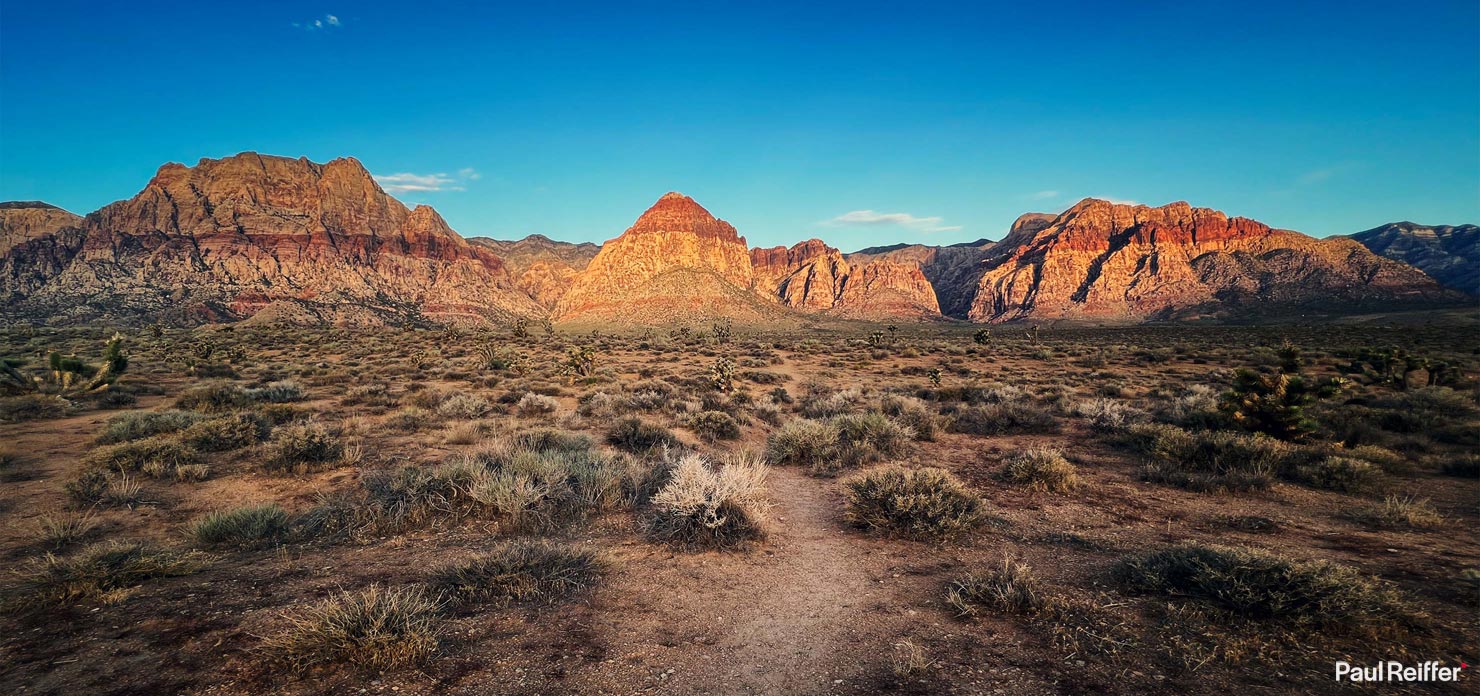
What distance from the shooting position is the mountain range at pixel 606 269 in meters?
90.8

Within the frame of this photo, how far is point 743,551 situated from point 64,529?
7.52 metres

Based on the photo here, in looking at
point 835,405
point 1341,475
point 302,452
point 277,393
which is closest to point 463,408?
point 302,452

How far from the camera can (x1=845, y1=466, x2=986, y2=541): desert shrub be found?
20.3 feet

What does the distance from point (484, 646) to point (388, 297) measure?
447ft

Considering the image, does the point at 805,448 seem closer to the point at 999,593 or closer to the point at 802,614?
the point at 802,614

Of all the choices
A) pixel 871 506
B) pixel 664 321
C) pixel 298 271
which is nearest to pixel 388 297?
pixel 298 271

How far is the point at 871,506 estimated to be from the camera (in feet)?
22.2

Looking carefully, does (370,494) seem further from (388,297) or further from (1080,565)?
(388,297)


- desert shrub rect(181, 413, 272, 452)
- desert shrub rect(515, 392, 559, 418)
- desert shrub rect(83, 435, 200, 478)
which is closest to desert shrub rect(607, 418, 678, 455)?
desert shrub rect(515, 392, 559, 418)

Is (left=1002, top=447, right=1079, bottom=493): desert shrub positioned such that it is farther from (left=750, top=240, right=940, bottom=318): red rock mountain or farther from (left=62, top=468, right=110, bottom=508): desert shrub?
(left=750, top=240, right=940, bottom=318): red rock mountain

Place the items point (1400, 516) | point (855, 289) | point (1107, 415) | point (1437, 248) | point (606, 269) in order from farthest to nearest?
point (855, 289)
point (1437, 248)
point (606, 269)
point (1107, 415)
point (1400, 516)

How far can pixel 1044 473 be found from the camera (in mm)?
8031

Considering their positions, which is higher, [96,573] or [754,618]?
[96,573]

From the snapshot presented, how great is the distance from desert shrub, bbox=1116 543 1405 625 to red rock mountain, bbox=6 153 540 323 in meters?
103
